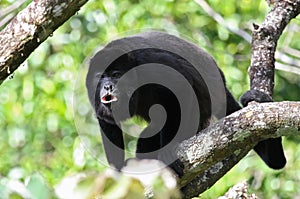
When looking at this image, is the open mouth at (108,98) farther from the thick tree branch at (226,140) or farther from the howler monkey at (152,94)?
the thick tree branch at (226,140)

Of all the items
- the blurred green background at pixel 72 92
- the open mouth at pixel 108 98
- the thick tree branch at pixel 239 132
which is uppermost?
the blurred green background at pixel 72 92

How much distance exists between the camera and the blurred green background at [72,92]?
4.25 m

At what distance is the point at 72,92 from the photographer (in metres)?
4.12

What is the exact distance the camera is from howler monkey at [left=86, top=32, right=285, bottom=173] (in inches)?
109

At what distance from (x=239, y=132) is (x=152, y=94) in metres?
0.77

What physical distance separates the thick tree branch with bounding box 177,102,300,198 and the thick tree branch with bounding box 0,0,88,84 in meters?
0.70

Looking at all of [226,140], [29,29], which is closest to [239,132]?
[226,140]

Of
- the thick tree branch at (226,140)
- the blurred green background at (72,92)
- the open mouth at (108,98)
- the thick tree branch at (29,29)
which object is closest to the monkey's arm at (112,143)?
the open mouth at (108,98)

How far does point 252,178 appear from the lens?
448cm

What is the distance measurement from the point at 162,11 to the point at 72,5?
9.75ft

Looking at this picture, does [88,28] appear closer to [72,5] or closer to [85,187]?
[72,5]

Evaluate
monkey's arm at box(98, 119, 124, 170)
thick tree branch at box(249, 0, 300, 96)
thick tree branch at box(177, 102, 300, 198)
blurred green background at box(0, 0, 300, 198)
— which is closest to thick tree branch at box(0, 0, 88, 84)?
thick tree branch at box(177, 102, 300, 198)

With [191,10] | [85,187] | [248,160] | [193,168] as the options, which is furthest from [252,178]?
[85,187]

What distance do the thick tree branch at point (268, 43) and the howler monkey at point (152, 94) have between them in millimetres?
224
